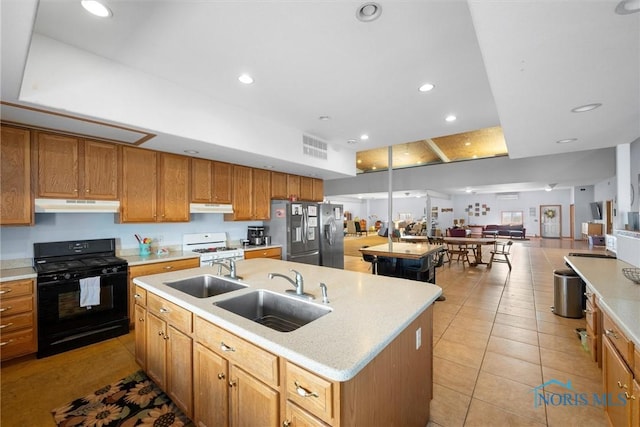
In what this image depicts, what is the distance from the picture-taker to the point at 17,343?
2.44 meters

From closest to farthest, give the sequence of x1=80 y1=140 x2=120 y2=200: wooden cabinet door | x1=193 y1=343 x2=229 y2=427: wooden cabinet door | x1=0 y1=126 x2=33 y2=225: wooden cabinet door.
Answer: x1=193 y1=343 x2=229 y2=427: wooden cabinet door, x1=0 y1=126 x2=33 y2=225: wooden cabinet door, x1=80 y1=140 x2=120 y2=200: wooden cabinet door

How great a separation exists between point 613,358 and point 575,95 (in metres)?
1.77

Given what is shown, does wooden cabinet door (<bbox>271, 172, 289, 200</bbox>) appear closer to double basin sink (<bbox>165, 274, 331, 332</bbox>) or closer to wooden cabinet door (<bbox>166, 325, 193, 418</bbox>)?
double basin sink (<bbox>165, 274, 331, 332</bbox>)

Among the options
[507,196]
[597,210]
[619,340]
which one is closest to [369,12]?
[619,340]

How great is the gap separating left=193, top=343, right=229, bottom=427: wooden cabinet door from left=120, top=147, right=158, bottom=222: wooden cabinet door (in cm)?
250

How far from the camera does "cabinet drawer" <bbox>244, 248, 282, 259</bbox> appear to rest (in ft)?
14.3

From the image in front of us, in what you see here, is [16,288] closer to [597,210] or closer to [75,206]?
[75,206]

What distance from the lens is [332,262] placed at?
18.6 feet

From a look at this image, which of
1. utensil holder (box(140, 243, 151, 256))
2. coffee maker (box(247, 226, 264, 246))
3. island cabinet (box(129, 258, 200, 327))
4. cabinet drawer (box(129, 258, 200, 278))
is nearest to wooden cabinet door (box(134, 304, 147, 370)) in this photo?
island cabinet (box(129, 258, 200, 327))

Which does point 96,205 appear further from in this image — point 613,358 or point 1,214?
point 613,358

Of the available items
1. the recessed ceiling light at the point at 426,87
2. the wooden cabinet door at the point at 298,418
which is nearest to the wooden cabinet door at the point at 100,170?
the wooden cabinet door at the point at 298,418

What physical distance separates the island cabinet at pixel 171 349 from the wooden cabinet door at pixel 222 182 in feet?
7.60

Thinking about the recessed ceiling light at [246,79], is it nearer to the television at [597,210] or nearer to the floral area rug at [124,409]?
the floral area rug at [124,409]

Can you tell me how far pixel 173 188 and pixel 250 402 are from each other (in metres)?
3.23
